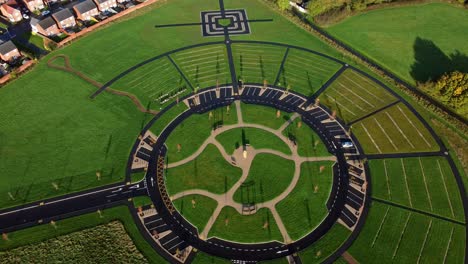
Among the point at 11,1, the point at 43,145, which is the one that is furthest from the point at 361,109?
the point at 11,1

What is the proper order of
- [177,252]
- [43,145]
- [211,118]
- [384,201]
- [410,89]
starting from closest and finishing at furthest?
[177,252] < [384,201] < [43,145] < [211,118] < [410,89]

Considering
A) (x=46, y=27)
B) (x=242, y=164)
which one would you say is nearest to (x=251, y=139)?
(x=242, y=164)

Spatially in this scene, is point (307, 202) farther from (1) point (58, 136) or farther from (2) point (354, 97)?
(1) point (58, 136)

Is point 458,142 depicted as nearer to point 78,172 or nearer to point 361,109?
point 361,109

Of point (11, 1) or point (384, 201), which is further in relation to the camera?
point (11, 1)

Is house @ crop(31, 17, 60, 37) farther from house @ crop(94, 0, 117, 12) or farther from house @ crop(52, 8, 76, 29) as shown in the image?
house @ crop(94, 0, 117, 12)

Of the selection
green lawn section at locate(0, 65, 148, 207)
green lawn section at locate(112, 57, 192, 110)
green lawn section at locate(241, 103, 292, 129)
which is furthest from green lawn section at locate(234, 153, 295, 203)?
green lawn section at locate(112, 57, 192, 110)
